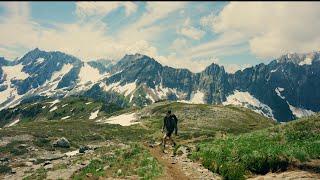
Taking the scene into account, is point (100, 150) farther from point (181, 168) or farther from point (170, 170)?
point (170, 170)

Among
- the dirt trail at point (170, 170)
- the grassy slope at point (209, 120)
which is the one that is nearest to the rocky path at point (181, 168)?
the dirt trail at point (170, 170)

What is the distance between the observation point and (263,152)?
96.2 ft

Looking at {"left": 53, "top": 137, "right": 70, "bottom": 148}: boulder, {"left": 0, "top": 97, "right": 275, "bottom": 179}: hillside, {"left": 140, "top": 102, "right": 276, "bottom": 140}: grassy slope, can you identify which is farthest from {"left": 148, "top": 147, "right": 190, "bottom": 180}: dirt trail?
{"left": 140, "top": 102, "right": 276, "bottom": 140}: grassy slope

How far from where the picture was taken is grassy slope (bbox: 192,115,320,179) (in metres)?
28.0

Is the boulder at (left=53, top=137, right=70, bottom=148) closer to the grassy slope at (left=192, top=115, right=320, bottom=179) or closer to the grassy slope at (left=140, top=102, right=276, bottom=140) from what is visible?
the grassy slope at (left=192, top=115, right=320, bottom=179)

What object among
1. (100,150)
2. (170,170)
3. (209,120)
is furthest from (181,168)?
(209,120)

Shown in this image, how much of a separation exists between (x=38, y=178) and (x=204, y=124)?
9722 centimetres

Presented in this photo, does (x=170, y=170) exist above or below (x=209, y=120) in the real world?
below

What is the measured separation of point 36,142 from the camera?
243 feet

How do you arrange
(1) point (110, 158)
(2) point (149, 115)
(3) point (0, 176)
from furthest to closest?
(2) point (149, 115) → (3) point (0, 176) → (1) point (110, 158)

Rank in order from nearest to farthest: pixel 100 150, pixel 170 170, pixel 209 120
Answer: pixel 170 170 < pixel 100 150 < pixel 209 120

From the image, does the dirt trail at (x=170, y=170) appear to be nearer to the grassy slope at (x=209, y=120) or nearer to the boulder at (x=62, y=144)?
the boulder at (x=62, y=144)

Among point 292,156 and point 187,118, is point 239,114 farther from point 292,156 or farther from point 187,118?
point 292,156

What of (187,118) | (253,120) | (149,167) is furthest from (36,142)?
(253,120)
